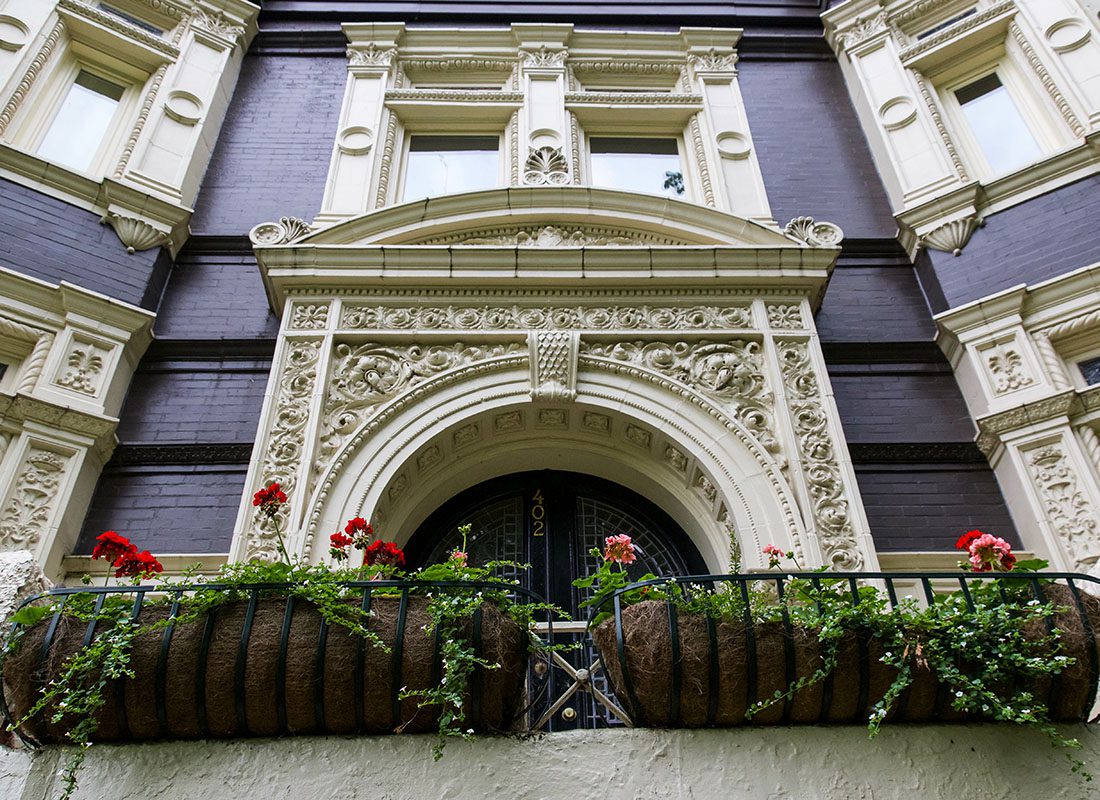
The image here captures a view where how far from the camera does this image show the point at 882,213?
949 cm

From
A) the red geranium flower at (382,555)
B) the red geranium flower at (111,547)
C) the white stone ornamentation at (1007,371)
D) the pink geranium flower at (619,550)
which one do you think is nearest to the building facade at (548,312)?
the white stone ornamentation at (1007,371)

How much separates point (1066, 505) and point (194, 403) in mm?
7282

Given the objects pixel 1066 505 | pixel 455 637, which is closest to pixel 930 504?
pixel 1066 505

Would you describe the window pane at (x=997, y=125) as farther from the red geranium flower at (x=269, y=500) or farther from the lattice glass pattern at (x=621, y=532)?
the red geranium flower at (x=269, y=500)

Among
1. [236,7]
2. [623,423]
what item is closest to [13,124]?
[236,7]

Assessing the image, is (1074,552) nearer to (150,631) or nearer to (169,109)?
(150,631)

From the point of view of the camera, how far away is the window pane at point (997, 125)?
930cm

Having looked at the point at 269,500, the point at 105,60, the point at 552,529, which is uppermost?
the point at 105,60

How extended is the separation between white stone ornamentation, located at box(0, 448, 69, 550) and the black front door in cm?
277

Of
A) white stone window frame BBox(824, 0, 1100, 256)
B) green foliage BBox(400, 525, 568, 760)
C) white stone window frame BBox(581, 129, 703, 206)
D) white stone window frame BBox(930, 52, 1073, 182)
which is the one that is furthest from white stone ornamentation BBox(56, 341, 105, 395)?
white stone window frame BBox(930, 52, 1073, 182)

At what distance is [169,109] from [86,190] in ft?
5.39

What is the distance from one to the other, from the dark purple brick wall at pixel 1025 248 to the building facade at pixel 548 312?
0.11ft

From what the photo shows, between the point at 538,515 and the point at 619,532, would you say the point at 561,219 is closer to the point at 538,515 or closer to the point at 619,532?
the point at 538,515

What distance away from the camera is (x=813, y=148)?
1030 cm
